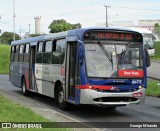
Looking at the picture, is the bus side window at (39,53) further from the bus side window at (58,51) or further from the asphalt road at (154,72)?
the asphalt road at (154,72)

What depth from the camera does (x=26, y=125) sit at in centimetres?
934

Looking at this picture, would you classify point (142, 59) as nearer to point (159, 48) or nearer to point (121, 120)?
point (121, 120)

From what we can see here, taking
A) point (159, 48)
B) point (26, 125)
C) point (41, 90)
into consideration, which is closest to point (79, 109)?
point (41, 90)

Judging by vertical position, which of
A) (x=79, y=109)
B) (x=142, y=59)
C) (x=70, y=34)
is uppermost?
(x=70, y=34)

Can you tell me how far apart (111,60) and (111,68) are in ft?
0.87

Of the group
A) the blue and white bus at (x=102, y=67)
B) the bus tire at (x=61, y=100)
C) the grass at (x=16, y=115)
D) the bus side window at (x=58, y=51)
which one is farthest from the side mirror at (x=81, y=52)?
the grass at (x=16, y=115)

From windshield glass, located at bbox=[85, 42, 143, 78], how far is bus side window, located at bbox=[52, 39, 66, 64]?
6.05 ft

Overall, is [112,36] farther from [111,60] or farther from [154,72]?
[154,72]

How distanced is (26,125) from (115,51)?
4.95 m

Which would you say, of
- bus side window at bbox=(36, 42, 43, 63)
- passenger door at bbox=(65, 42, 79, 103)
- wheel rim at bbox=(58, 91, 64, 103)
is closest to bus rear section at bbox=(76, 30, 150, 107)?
passenger door at bbox=(65, 42, 79, 103)

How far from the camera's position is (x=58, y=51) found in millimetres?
15344

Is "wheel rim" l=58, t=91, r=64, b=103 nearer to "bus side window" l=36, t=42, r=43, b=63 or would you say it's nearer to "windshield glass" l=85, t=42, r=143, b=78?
"windshield glass" l=85, t=42, r=143, b=78

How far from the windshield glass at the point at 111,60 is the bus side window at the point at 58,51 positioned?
1.84m

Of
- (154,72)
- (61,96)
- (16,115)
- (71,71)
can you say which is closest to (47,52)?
(61,96)
